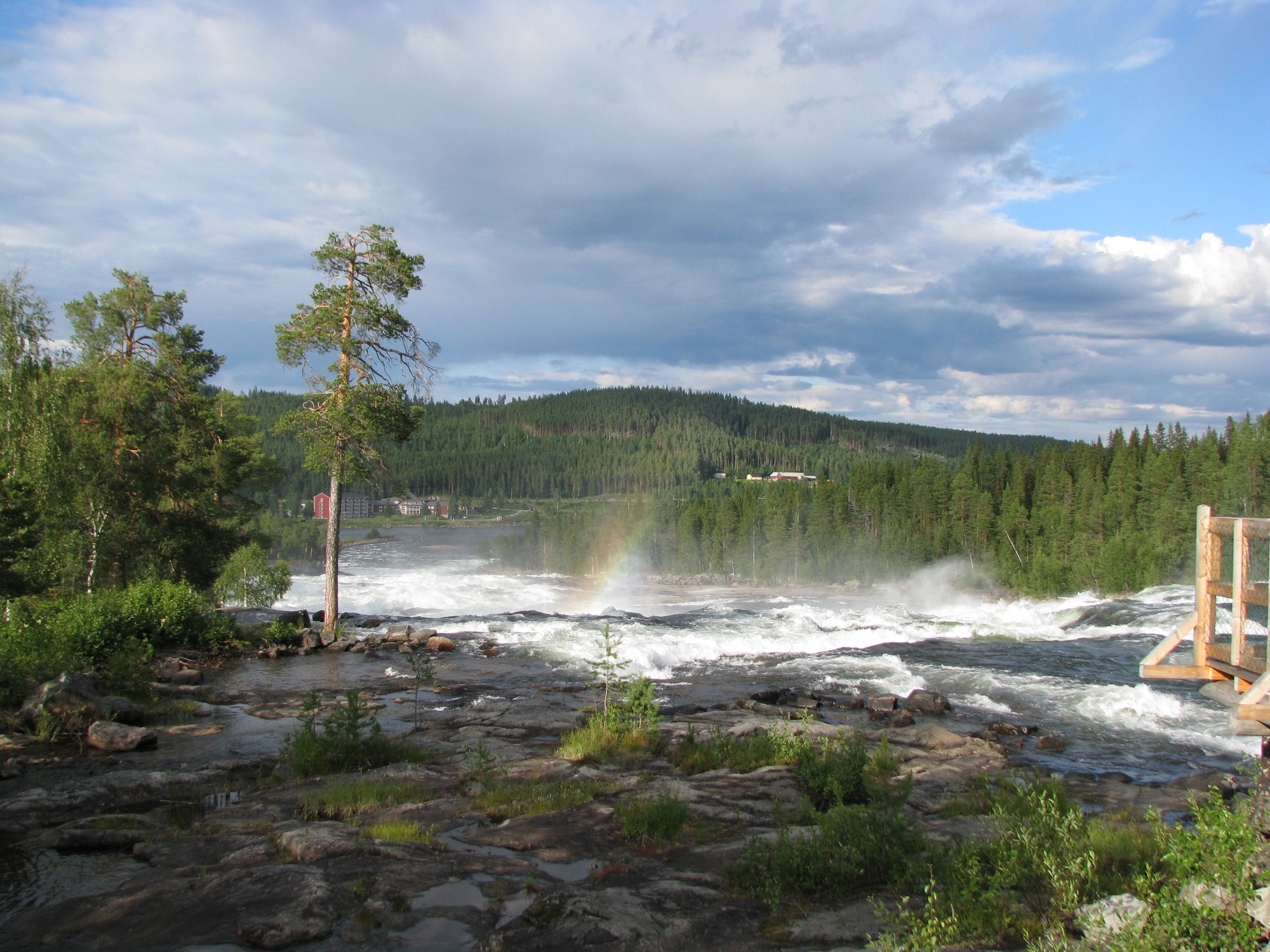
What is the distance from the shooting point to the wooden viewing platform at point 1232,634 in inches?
264

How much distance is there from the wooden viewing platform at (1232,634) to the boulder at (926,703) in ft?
38.2

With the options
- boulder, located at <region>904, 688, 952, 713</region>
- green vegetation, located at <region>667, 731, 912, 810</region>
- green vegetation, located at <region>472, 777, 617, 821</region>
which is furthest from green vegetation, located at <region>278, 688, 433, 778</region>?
boulder, located at <region>904, 688, 952, 713</region>

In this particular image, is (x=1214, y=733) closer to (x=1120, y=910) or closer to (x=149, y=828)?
(x=1120, y=910)

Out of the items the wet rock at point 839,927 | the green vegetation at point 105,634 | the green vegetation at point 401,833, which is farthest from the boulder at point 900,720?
the green vegetation at point 105,634

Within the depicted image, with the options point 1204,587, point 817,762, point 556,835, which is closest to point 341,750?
point 556,835

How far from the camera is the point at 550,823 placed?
32.6 ft

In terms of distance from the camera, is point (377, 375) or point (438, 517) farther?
point (438, 517)

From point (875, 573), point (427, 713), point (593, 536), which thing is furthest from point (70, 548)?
point (593, 536)

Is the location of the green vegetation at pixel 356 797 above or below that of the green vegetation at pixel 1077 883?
below

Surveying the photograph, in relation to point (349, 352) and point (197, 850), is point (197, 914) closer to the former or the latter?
point (197, 850)

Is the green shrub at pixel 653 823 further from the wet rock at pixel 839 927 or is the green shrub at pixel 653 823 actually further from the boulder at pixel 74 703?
the boulder at pixel 74 703

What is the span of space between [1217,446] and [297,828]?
96.7m

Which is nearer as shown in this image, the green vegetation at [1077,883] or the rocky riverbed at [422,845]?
the green vegetation at [1077,883]

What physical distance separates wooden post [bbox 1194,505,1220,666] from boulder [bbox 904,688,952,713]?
1237 cm
